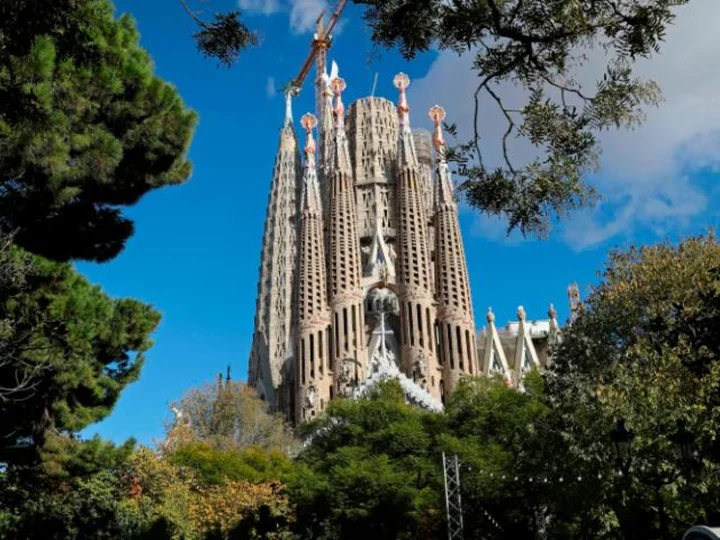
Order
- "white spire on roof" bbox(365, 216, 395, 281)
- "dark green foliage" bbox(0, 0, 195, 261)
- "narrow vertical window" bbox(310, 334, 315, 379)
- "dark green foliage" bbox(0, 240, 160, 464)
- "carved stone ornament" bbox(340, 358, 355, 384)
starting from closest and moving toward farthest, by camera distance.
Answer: "dark green foliage" bbox(0, 0, 195, 261)
"dark green foliage" bbox(0, 240, 160, 464)
"carved stone ornament" bbox(340, 358, 355, 384)
"narrow vertical window" bbox(310, 334, 315, 379)
"white spire on roof" bbox(365, 216, 395, 281)

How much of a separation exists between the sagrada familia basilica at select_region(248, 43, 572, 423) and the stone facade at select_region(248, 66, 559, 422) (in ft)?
0.23

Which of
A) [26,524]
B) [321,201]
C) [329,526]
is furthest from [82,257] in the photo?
[321,201]

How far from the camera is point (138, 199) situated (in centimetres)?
947

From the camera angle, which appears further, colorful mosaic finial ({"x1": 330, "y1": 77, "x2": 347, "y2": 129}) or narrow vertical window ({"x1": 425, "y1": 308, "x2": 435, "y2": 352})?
colorful mosaic finial ({"x1": 330, "y1": 77, "x2": 347, "y2": 129})

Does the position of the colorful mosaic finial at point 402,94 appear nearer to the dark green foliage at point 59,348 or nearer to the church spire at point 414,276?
the church spire at point 414,276

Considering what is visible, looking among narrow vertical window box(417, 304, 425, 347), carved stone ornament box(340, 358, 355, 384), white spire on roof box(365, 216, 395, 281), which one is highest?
white spire on roof box(365, 216, 395, 281)

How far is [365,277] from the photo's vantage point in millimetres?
42062

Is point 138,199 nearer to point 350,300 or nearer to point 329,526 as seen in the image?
point 329,526

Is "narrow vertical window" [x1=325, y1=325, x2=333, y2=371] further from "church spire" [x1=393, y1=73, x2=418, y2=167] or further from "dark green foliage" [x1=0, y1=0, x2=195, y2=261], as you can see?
"dark green foliage" [x1=0, y1=0, x2=195, y2=261]

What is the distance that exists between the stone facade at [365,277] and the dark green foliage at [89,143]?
2419 cm

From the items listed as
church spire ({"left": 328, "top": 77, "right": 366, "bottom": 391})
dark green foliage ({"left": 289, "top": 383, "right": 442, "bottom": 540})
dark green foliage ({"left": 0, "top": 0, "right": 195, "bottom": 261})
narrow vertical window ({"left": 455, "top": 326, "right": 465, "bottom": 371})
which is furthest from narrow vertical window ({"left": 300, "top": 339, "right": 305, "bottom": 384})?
dark green foliage ({"left": 0, "top": 0, "right": 195, "bottom": 261})

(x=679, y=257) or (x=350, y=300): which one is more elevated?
(x=350, y=300)

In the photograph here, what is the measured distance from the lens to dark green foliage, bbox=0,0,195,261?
7539 mm

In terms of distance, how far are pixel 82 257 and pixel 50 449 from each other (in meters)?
2.25
